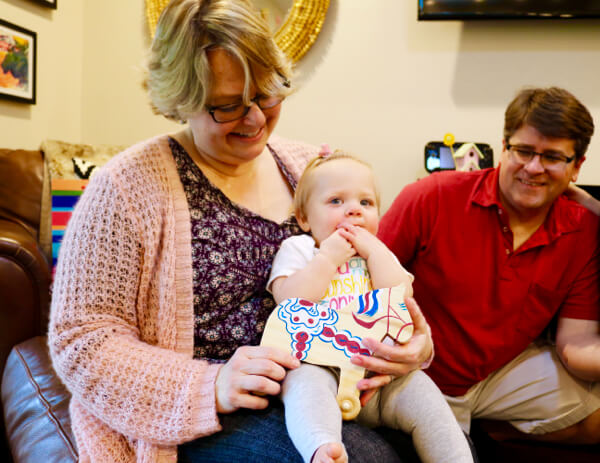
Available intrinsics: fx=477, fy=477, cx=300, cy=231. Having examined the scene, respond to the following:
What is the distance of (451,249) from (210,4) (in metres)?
1.11

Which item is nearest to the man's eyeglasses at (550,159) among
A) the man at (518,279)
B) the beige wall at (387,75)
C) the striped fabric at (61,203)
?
the man at (518,279)

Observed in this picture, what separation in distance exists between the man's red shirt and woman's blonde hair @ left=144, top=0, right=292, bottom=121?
83cm

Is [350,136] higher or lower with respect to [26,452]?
higher

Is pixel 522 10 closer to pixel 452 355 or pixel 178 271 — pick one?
pixel 452 355

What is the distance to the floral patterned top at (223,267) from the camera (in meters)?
1.12

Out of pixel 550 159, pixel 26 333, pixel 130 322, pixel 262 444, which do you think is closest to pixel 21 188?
pixel 26 333

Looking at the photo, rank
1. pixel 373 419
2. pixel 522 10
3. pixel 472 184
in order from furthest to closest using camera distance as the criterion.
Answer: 1. pixel 522 10
2. pixel 472 184
3. pixel 373 419

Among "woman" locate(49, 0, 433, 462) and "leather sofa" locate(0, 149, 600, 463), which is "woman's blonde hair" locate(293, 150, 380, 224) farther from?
"leather sofa" locate(0, 149, 600, 463)

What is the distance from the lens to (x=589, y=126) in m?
1.60

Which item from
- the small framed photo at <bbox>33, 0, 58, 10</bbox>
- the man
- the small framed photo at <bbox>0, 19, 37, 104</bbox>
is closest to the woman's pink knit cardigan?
the man

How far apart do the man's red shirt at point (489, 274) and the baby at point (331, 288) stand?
0.50m

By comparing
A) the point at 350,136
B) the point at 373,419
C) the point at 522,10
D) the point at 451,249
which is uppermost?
the point at 522,10

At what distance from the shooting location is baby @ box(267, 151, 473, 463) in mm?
882

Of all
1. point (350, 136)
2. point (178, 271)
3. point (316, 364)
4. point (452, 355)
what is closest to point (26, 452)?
point (178, 271)
